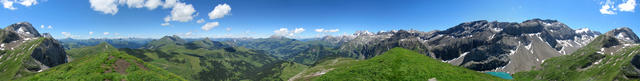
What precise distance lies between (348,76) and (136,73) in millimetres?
29908

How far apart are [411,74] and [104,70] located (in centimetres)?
4371

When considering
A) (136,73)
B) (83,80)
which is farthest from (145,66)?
(83,80)

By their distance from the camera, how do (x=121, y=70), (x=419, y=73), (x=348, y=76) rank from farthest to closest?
(x=419, y=73) → (x=348, y=76) → (x=121, y=70)

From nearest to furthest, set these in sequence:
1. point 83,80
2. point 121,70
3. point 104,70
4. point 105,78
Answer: point 83,80 → point 105,78 → point 104,70 → point 121,70

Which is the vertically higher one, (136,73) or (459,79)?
(136,73)

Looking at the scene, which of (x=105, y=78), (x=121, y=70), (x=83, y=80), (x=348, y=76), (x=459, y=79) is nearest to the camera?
(x=83, y=80)

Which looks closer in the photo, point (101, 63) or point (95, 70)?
point (95, 70)

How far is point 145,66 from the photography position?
37.2 metres

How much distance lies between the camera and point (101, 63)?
1313 inches

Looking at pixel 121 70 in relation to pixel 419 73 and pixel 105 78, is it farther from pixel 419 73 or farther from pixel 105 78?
pixel 419 73

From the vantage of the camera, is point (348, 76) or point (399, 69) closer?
point (348, 76)

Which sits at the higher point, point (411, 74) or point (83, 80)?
point (83, 80)

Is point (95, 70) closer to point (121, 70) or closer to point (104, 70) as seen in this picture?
point (104, 70)

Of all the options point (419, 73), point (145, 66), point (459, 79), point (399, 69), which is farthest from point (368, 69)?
point (145, 66)
